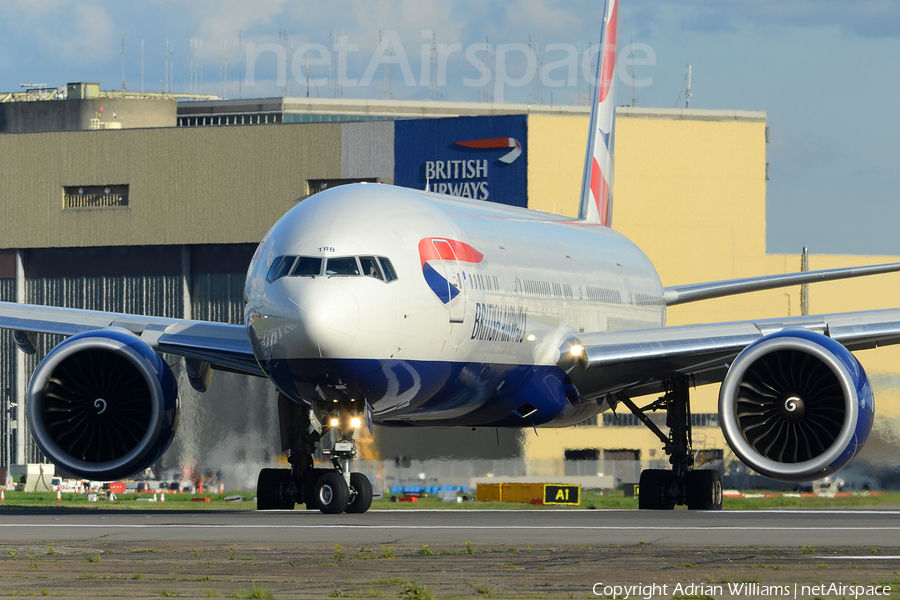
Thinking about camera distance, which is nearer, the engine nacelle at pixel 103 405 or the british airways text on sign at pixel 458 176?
the engine nacelle at pixel 103 405

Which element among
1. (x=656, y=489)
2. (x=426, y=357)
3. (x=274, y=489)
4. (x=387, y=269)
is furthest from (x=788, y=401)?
(x=274, y=489)

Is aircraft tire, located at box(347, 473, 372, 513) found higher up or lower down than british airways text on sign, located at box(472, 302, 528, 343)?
lower down

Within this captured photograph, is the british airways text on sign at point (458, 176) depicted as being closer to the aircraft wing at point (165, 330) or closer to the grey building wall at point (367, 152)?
the grey building wall at point (367, 152)

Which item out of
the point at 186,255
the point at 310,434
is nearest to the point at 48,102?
the point at 186,255

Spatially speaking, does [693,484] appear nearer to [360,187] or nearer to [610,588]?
[360,187]

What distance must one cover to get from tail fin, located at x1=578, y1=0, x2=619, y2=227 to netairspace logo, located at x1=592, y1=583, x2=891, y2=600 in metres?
22.1

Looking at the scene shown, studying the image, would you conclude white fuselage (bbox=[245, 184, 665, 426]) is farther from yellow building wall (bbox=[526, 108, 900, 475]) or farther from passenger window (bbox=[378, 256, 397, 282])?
yellow building wall (bbox=[526, 108, 900, 475])

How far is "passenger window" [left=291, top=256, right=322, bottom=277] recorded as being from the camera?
17688 mm

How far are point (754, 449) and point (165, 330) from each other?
8767 mm

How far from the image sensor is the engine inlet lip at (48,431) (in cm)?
2006

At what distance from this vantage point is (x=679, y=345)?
21.6 m

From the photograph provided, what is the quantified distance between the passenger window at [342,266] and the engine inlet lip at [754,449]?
17.1 feet

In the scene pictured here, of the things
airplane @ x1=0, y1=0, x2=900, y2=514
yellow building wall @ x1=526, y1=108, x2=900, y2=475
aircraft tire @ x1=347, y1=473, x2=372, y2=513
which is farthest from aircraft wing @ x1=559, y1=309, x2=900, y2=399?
yellow building wall @ x1=526, y1=108, x2=900, y2=475

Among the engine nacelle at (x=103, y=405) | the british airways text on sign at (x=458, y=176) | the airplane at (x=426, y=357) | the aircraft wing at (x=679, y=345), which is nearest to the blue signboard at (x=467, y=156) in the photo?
the british airways text on sign at (x=458, y=176)
